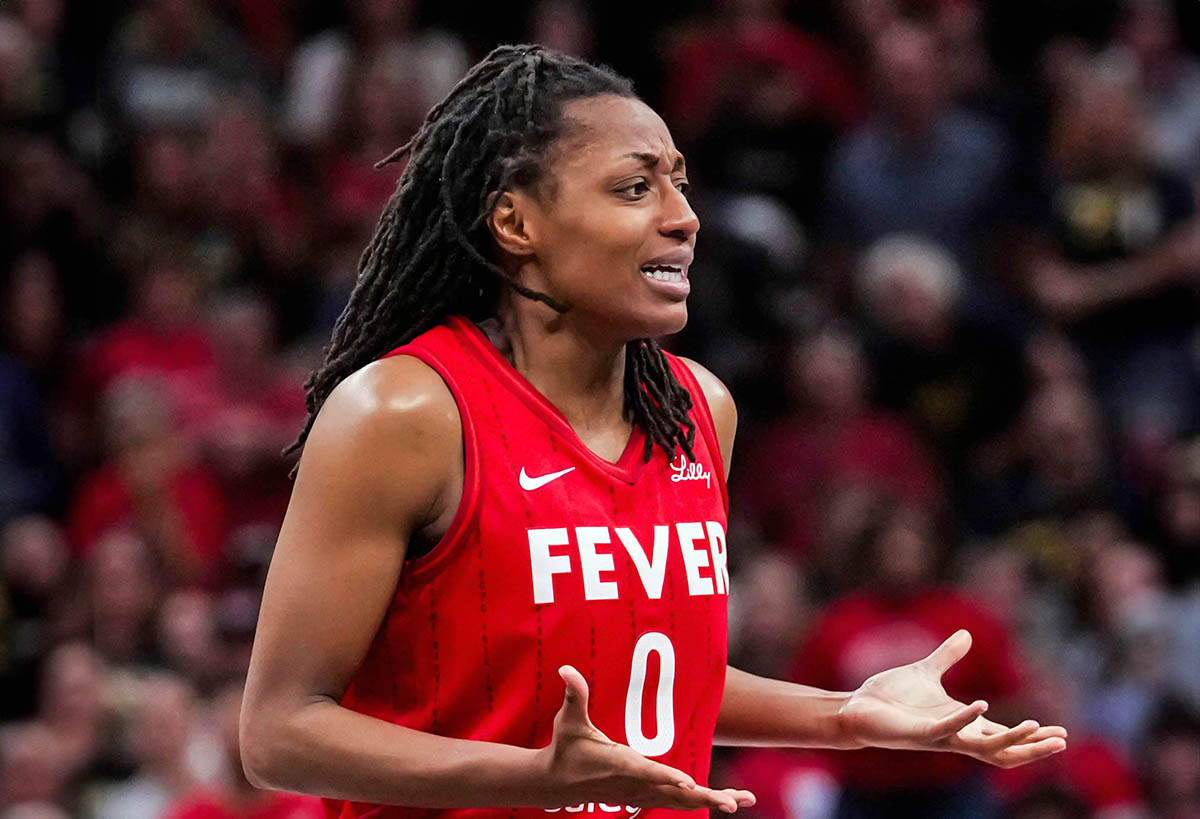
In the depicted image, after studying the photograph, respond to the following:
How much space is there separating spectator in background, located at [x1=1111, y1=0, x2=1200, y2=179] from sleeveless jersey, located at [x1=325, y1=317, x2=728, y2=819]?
486 centimetres

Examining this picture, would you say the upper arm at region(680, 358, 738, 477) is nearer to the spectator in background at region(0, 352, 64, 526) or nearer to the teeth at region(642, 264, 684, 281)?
the teeth at region(642, 264, 684, 281)

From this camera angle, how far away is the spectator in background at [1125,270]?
21.3 ft

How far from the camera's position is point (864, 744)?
2.67 meters

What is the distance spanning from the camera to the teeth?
2568 millimetres

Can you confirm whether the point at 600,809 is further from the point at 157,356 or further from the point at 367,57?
the point at 367,57

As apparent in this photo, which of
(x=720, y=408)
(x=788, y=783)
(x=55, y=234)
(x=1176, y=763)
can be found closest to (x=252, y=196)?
(x=55, y=234)

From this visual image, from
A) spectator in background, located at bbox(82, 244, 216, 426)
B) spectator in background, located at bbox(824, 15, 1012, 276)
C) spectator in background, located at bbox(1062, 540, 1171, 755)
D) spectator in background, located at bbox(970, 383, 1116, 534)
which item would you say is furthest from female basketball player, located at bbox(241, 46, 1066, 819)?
spectator in background, located at bbox(824, 15, 1012, 276)

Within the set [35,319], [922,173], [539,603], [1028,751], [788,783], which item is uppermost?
[922,173]

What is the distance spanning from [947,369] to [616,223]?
13.2 ft

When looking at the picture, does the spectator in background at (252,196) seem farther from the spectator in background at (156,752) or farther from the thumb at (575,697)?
the thumb at (575,697)

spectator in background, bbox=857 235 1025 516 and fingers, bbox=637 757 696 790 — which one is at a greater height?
spectator in background, bbox=857 235 1025 516

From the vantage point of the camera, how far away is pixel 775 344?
6578 millimetres

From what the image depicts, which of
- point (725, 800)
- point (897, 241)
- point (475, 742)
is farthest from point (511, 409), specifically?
point (897, 241)

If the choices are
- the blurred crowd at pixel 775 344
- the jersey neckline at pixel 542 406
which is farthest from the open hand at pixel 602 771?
the blurred crowd at pixel 775 344
